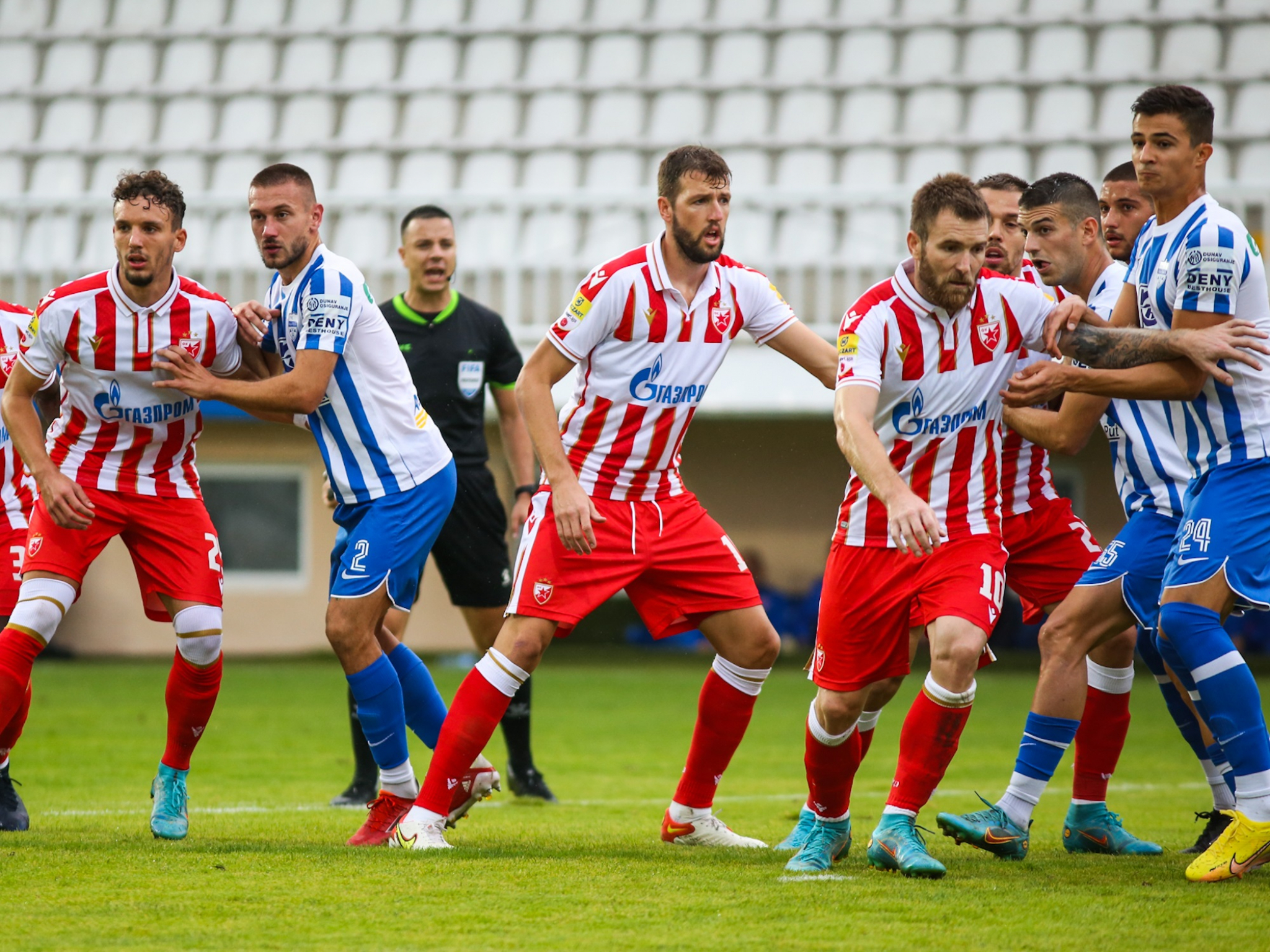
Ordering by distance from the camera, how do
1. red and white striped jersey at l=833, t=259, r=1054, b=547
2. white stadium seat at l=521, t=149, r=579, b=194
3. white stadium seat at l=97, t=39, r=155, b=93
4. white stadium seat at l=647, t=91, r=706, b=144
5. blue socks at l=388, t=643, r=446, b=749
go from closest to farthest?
red and white striped jersey at l=833, t=259, r=1054, b=547
blue socks at l=388, t=643, r=446, b=749
white stadium seat at l=521, t=149, r=579, b=194
white stadium seat at l=647, t=91, r=706, b=144
white stadium seat at l=97, t=39, r=155, b=93

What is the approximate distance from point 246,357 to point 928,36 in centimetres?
1461

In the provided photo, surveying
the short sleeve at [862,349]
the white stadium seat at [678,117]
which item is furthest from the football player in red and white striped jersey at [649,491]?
the white stadium seat at [678,117]

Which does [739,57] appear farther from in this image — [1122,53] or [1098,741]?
[1098,741]

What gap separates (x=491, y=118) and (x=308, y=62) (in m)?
2.98

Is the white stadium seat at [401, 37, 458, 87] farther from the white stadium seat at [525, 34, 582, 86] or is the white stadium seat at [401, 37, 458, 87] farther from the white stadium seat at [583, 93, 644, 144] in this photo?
the white stadium seat at [583, 93, 644, 144]

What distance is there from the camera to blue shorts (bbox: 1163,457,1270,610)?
14.9ft

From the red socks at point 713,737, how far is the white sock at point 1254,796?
1673mm

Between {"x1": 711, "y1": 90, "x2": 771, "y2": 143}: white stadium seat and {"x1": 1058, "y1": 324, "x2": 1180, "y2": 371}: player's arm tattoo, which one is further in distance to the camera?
{"x1": 711, "y1": 90, "x2": 771, "y2": 143}: white stadium seat

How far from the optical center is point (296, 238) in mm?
5328

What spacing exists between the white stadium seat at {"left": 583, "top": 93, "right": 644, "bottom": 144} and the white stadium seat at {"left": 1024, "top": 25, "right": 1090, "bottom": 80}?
4.78m

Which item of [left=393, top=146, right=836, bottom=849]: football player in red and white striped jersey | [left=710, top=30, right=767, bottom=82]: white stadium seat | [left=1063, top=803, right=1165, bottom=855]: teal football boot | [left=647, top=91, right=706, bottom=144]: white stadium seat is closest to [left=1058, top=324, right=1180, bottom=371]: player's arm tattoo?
[left=393, top=146, right=836, bottom=849]: football player in red and white striped jersey

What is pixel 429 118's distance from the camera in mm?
19234

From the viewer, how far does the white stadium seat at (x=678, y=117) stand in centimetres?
1822

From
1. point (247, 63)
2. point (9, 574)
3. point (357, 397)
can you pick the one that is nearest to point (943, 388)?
point (357, 397)
